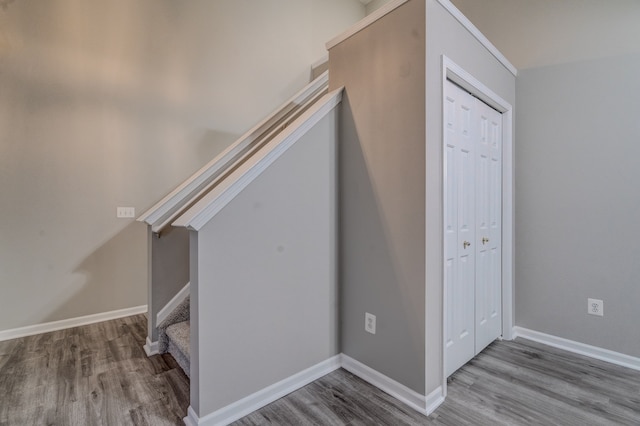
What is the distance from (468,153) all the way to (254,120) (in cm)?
273

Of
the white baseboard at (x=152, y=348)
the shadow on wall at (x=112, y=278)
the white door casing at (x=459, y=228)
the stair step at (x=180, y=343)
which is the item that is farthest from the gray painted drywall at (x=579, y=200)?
the shadow on wall at (x=112, y=278)

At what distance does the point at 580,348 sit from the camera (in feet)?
7.43

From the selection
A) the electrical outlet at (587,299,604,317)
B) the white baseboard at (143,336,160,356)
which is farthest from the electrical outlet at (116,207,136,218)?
the electrical outlet at (587,299,604,317)

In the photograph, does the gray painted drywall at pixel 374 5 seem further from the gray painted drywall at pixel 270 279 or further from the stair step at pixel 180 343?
the stair step at pixel 180 343

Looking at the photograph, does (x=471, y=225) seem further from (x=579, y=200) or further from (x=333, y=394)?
(x=333, y=394)

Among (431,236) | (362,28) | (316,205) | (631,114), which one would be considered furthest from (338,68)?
(631,114)

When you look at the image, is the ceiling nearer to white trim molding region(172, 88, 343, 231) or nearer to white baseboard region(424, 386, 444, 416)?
white trim molding region(172, 88, 343, 231)

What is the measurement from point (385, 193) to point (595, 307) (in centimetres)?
189

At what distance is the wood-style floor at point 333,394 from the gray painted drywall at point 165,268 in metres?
0.39

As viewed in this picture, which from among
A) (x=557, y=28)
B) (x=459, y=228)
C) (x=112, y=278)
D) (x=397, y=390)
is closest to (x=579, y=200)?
(x=459, y=228)

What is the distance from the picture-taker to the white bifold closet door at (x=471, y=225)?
1.91 m

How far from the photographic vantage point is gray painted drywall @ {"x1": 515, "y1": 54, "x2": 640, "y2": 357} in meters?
2.09

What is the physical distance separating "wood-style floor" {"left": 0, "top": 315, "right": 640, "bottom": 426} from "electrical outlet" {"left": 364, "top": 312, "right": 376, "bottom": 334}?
330 millimetres

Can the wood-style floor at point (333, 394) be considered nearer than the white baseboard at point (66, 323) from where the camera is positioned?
Yes
